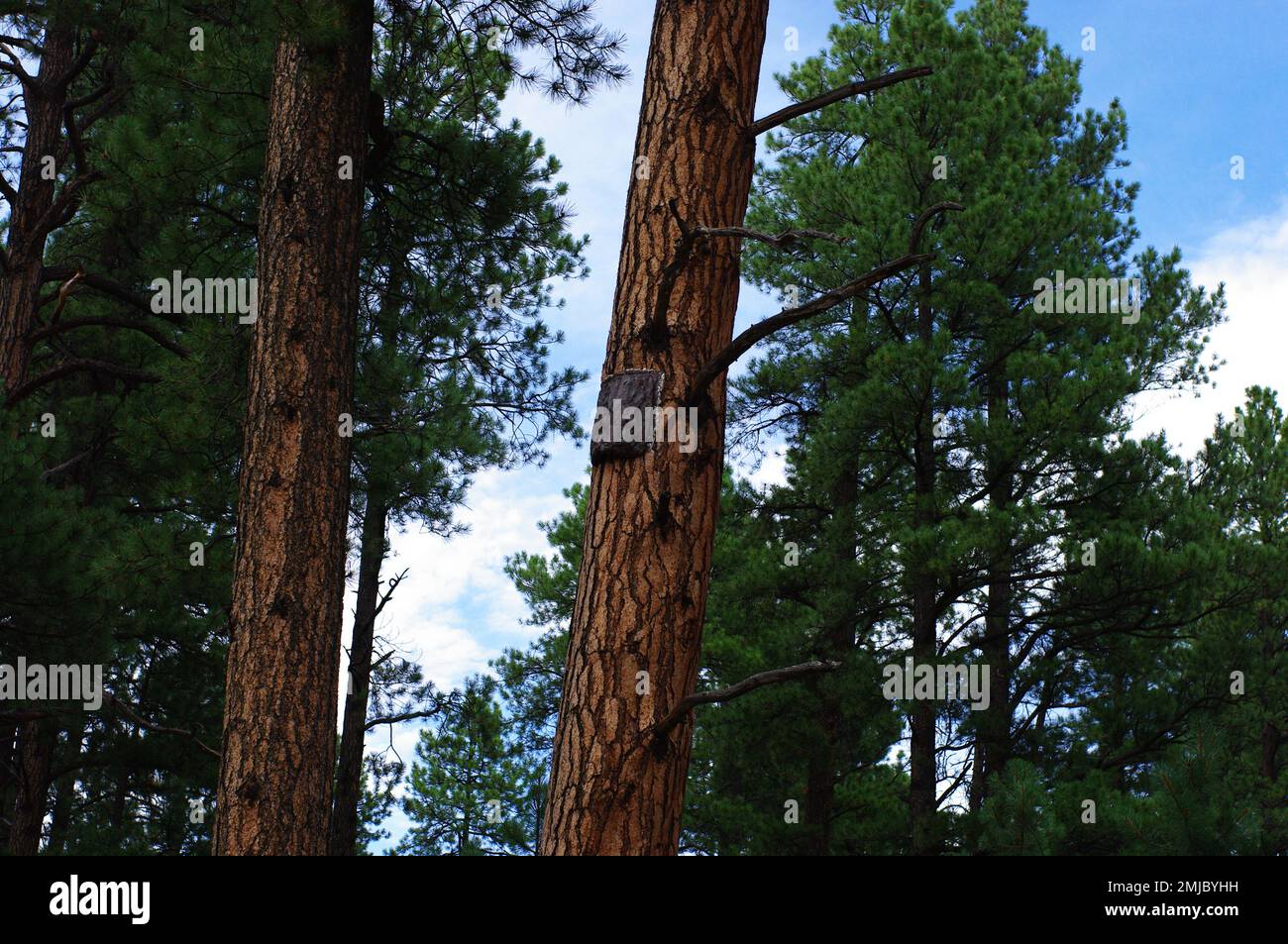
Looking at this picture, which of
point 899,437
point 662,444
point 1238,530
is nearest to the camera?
point 662,444

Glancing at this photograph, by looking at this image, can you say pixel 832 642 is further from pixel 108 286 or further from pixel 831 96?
pixel 831 96

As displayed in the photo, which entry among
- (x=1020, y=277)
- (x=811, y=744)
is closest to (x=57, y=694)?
(x=811, y=744)

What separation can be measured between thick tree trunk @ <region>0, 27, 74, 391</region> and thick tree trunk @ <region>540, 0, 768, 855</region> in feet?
26.0

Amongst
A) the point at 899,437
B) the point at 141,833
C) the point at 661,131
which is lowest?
the point at 141,833

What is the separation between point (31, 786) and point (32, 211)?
213 inches

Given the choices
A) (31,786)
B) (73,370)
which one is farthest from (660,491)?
(31,786)

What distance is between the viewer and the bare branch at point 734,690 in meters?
2.61

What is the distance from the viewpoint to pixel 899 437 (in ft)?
37.7

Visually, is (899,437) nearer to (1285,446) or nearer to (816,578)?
(816,578)

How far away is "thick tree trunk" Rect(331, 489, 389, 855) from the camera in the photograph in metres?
11.6

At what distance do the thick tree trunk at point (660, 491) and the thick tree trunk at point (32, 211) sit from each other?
7.91 metres

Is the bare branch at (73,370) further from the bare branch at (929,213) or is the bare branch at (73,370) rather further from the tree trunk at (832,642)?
the bare branch at (929,213)

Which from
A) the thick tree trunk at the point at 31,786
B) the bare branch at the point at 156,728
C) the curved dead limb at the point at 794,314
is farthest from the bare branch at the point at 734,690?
the thick tree trunk at the point at 31,786

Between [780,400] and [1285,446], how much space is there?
10749 mm
